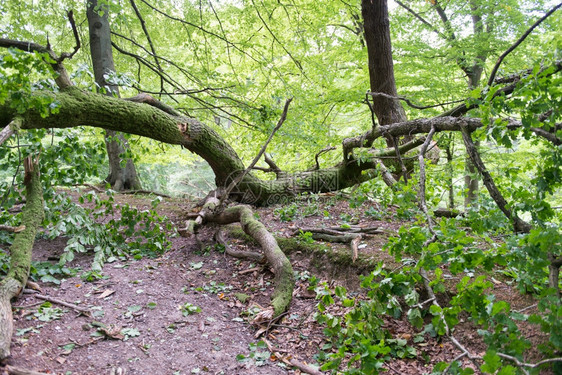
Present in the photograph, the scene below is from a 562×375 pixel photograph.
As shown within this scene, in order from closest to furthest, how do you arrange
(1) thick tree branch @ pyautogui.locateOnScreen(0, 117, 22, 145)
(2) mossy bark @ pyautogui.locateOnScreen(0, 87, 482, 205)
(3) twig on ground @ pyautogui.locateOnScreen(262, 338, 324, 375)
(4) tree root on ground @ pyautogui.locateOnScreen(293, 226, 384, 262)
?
(3) twig on ground @ pyautogui.locateOnScreen(262, 338, 324, 375), (1) thick tree branch @ pyautogui.locateOnScreen(0, 117, 22, 145), (2) mossy bark @ pyautogui.locateOnScreen(0, 87, 482, 205), (4) tree root on ground @ pyautogui.locateOnScreen(293, 226, 384, 262)

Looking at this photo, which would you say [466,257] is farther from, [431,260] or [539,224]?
[539,224]

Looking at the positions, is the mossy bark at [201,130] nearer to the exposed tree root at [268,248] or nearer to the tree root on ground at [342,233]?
the tree root on ground at [342,233]

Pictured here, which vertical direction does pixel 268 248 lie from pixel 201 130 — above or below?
below

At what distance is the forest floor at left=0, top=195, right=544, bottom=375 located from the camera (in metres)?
2.50

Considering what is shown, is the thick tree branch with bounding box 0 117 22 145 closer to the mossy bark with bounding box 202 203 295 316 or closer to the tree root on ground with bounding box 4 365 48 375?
the tree root on ground with bounding box 4 365 48 375

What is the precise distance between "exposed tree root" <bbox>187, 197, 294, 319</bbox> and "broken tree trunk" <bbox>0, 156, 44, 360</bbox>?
5.41 feet

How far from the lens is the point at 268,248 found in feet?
12.7

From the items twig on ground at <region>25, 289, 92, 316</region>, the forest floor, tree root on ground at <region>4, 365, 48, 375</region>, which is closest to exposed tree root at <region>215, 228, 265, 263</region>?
the forest floor

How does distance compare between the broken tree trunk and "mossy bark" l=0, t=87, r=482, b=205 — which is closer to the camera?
the broken tree trunk

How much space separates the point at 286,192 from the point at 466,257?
477 centimetres

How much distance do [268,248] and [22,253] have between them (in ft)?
7.85

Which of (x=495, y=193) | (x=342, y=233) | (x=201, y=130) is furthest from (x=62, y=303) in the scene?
(x=495, y=193)

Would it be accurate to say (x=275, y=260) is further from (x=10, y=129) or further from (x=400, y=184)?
(x=10, y=129)

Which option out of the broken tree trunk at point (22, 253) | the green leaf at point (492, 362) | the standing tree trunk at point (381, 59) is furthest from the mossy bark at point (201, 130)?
the green leaf at point (492, 362)
